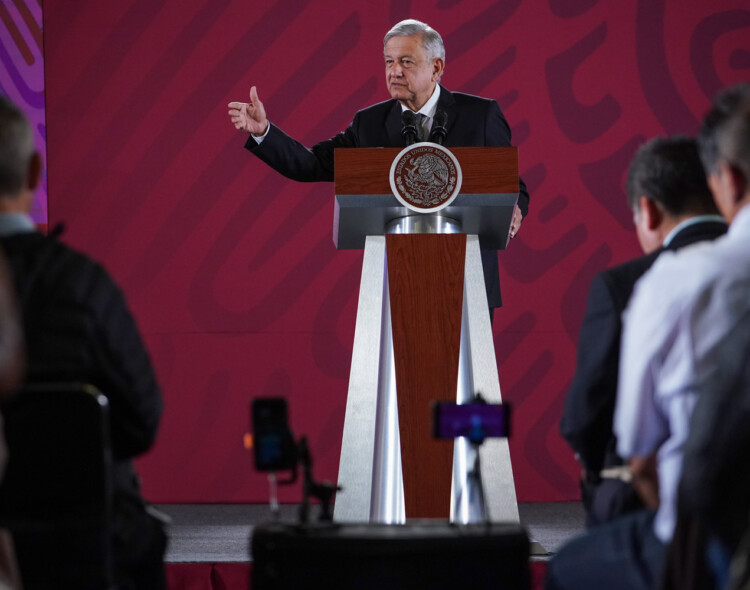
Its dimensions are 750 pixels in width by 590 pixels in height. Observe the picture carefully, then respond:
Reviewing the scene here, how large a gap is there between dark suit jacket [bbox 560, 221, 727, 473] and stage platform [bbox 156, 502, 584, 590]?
0.72 m

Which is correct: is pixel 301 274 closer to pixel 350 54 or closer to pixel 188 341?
pixel 188 341

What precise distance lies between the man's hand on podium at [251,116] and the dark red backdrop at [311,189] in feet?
6.14

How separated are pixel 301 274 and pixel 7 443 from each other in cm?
337

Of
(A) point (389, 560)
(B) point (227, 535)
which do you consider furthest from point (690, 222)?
(B) point (227, 535)

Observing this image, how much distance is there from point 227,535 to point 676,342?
261cm

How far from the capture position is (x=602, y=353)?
1720mm

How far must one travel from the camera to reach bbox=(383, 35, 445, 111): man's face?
10.4 ft

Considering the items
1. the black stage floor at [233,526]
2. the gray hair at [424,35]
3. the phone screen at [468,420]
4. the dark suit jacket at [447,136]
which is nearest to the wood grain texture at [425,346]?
the black stage floor at [233,526]

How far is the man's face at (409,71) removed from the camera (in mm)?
3170

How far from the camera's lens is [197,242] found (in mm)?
4852

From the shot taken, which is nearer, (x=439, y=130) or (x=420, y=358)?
(x=420, y=358)

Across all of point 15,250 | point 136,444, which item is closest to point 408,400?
point 136,444

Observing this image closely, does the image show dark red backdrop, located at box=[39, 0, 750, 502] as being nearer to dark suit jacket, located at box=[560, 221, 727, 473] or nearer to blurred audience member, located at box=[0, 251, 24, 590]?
dark suit jacket, located at box=[560, 221, 727, 473]

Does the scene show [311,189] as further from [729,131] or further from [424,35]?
[729,131]
